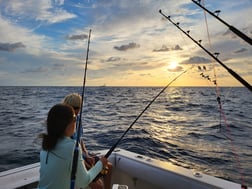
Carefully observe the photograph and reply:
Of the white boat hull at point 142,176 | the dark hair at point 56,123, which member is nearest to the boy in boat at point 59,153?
the dark hair at point 56,123

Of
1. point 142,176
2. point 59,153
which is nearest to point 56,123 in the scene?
point 59,153

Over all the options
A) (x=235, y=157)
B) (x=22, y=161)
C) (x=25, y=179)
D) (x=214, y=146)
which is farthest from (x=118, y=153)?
(x=214, y=146)

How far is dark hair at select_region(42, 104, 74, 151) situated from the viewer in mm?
1629

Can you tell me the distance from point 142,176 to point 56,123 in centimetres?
184

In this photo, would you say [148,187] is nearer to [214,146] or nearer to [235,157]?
[235,157]

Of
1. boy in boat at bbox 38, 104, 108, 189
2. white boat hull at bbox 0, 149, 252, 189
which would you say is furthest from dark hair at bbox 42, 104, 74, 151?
white boat hull at bbox 0, 149, 252, 189

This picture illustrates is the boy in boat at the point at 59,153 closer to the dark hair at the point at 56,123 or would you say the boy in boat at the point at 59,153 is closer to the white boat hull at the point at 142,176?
the dark hair at the point at 56,123

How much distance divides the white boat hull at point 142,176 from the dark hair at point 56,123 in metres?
1.24

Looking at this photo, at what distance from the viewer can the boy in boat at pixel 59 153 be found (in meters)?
1.59

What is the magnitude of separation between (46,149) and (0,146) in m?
7.31

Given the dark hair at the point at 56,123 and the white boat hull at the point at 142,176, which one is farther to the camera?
the white boat hull at the point at 142,176

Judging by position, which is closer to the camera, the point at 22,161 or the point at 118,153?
the point at 118,153

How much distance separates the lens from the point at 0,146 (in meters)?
7.91

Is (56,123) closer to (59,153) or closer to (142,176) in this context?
(59,153)
